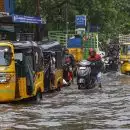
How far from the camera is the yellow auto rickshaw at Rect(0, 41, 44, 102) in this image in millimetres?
18031

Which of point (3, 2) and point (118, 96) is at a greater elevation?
point (3, 2)

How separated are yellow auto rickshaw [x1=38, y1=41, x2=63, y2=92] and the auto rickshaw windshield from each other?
3849 millimetres

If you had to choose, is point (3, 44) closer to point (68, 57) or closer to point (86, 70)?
point (86, 70)

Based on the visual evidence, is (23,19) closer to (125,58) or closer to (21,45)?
(125,58)

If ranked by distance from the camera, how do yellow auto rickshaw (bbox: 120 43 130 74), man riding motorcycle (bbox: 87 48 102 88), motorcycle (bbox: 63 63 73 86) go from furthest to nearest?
yellow auto rickshaw (bbox: 120 43 130 74), motorcycle (bbox: 63 63 73 86), man riding motorcycle (bbox: 87 48 102 88)

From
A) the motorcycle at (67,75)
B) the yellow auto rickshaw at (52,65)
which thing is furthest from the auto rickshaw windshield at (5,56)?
the motorcycle at (67,75)

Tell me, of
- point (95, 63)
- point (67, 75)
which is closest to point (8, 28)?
point (67, 75)

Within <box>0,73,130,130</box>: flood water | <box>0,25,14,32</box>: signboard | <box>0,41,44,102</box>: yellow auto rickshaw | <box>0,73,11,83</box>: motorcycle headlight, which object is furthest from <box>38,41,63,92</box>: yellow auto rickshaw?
<box>0,25,14,32</box>: signboard

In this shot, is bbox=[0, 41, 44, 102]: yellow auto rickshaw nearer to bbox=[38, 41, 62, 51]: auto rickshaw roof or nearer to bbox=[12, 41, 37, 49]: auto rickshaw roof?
bbox=[12, 41, 37, 49]: auto rickshaw roof

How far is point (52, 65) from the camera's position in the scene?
23875 mm

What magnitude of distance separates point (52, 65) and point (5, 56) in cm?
567

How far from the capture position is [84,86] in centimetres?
2581

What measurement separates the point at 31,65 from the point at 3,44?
1.30m

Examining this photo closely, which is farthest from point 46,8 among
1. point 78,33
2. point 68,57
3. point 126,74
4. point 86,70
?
point 86,70
